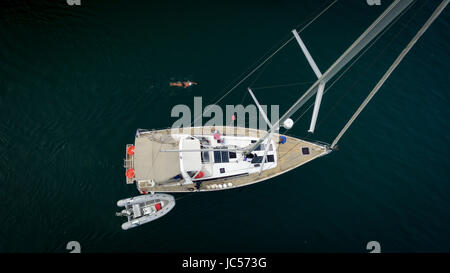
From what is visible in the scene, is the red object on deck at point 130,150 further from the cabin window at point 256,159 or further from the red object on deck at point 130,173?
the cabin window at point 256,159

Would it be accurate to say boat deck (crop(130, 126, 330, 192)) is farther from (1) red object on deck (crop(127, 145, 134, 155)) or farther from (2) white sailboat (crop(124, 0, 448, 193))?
(1) red object on deck (crop(127, 145, 134, 155))

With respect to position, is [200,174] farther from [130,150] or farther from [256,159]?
[130,150]

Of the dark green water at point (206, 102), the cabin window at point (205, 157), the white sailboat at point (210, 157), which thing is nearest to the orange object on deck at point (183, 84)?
the dark green water at point (206, 102)

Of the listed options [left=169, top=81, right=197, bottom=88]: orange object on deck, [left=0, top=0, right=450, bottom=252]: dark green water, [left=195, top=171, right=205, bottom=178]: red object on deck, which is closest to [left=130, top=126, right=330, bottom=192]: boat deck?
[left=195, top=171, right=205, bottom=178]: red object on deck

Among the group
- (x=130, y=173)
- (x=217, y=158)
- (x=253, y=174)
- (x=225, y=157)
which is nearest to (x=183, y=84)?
(x=217, y=158)

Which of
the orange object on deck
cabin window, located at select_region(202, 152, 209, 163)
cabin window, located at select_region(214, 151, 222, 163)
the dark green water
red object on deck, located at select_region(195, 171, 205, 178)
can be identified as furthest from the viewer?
the orange object on deck

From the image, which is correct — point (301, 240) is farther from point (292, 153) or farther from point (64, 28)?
point (64, 28)
